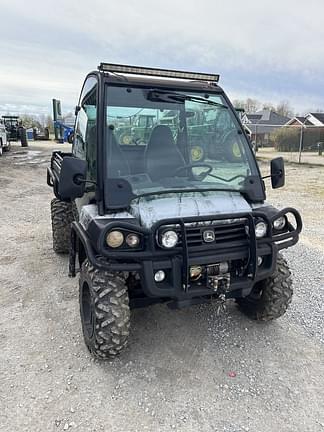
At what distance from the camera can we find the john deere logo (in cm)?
263

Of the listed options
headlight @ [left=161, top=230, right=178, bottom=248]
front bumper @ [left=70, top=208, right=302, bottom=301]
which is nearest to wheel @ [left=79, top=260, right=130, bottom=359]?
front bumper @ [left=70, top=208, right=302, bottom=301]

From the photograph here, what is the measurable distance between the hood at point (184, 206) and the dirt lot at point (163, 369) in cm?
118

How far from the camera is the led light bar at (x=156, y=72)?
3.21 metres

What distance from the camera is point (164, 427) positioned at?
90.3 inches

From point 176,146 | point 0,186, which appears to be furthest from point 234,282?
point 0,186

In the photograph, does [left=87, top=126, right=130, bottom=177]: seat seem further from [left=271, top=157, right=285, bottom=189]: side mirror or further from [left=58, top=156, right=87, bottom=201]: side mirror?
[left=271, top=157, right=285, bottom=189]: side mirror

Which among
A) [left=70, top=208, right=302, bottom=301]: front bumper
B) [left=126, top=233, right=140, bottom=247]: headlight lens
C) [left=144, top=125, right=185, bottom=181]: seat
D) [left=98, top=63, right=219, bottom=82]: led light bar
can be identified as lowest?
[left=70, top=208, right=302, bottom=301]: front bumper

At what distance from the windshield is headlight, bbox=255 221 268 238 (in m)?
0.43

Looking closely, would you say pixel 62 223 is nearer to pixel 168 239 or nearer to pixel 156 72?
pixel 156 72

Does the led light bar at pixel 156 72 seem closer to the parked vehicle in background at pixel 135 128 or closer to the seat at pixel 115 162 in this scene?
the parked vehicle in background at pixel 135 128

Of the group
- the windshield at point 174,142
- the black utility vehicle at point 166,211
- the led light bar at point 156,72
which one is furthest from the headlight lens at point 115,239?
the led light bar at point 156,72

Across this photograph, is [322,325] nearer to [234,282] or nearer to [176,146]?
[234,282]

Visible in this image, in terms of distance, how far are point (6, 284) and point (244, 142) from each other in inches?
122

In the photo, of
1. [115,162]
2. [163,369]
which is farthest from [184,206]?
[163,369]
